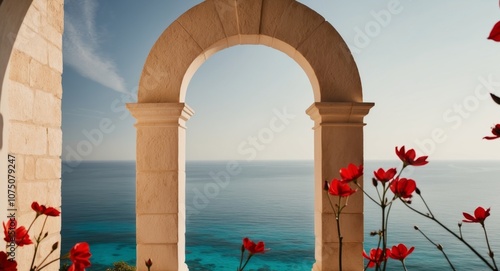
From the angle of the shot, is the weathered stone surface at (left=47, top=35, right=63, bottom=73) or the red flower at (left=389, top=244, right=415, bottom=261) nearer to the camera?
the red flower at (left=389, top=244, right=415, bottom=261)

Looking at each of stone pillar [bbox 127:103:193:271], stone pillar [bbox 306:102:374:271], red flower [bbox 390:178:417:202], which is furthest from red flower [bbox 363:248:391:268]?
stone pillar [bbox 127:103:193:271]

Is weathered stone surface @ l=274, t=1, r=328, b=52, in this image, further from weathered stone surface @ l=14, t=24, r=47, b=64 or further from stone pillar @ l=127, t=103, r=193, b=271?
weathered stone surface @ l=14, t=24, r=47, b=64

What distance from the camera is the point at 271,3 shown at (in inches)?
168

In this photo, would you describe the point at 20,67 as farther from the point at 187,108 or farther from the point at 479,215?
the point at 479,215

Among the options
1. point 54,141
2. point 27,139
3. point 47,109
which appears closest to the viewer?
point 27,139

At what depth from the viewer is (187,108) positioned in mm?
4309

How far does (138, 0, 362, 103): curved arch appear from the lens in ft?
13.6

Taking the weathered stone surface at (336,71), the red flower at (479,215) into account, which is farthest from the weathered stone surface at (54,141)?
the red flower at (479,215)

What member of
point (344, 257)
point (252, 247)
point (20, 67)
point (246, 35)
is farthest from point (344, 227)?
point (20, 67)

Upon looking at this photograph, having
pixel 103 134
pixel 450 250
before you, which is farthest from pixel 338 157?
pixel 450 250

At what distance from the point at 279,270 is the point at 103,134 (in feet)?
133

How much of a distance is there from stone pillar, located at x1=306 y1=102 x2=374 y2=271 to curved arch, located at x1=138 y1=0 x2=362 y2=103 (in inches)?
7.2

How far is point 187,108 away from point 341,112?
1.77m

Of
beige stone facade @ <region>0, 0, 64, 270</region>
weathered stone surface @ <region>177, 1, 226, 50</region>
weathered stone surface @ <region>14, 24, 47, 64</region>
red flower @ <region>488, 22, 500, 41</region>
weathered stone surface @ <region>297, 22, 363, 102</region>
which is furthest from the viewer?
weathered stone surface @ <region>177, 1, 226, 50</region>
